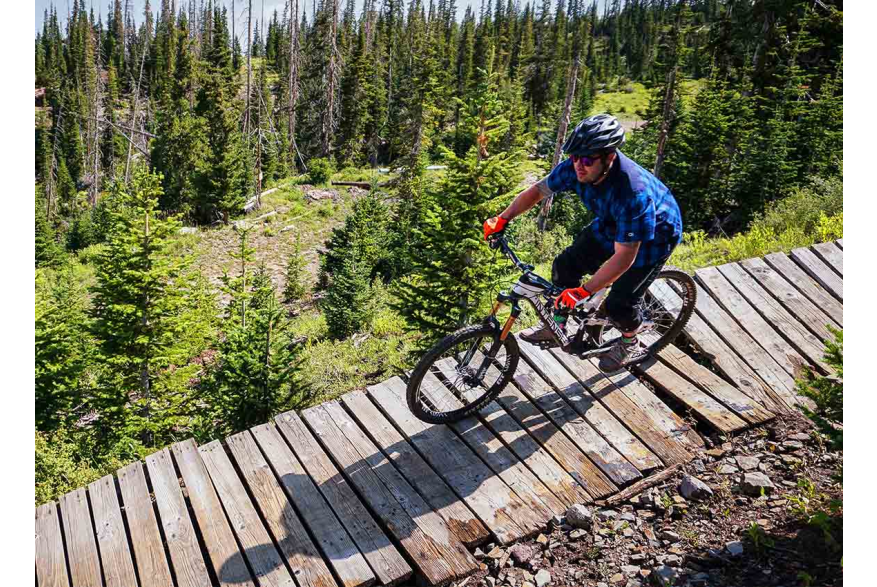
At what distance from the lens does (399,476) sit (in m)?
4.90

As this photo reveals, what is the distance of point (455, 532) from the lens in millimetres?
4363

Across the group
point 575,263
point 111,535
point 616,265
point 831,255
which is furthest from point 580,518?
point 831,255

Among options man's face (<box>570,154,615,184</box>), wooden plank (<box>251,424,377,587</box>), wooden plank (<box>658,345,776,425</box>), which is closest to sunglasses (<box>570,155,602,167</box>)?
man's face (<box>570,154,615,184</box>)

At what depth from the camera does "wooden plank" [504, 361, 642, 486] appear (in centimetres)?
487

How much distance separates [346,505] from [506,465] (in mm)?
1465

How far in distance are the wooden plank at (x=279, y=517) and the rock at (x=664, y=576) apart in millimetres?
2279

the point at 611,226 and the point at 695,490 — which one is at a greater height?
the point at 611,226

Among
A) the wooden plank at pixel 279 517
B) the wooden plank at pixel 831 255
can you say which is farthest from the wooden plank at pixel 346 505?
the wooden plank at pixel 831 255

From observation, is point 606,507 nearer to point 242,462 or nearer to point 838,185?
point 242,462

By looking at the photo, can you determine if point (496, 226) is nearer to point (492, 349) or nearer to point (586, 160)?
point (586, 160)

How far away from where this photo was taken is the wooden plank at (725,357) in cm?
566

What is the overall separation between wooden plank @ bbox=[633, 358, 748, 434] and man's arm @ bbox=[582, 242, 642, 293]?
213cm

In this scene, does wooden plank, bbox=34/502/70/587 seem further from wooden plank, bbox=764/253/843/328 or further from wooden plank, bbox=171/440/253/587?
wooden plank, bbox=764/253/843/328

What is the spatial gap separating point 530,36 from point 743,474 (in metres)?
91.9
